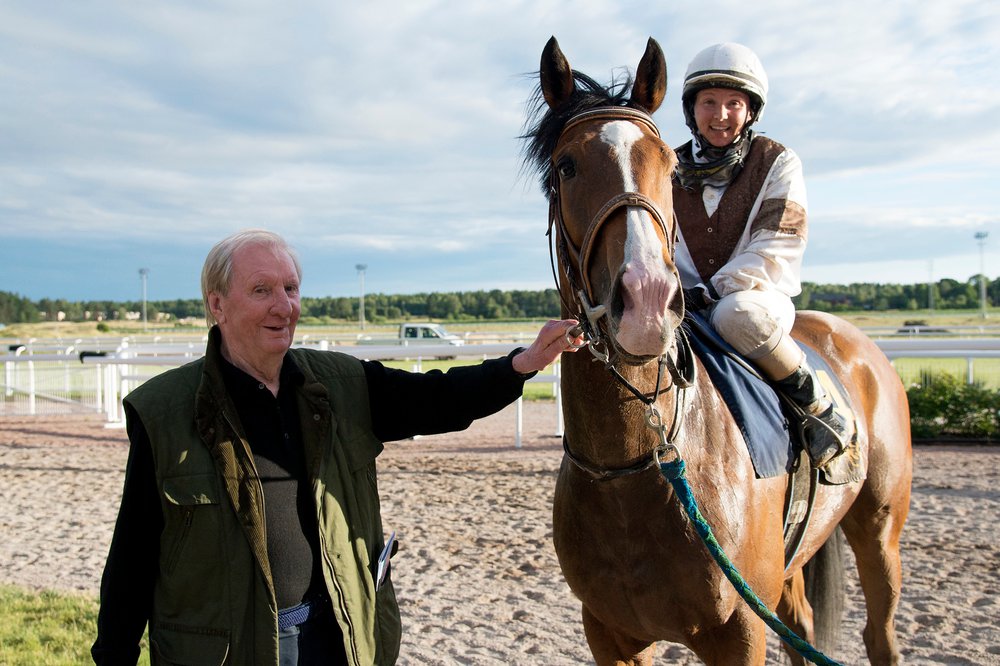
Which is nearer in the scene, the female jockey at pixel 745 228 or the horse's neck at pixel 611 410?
the horse's neck at pixel 611 410

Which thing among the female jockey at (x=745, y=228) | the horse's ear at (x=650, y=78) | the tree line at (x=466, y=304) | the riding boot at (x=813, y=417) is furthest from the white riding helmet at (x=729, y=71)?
the tree line at (x=466, y=304)

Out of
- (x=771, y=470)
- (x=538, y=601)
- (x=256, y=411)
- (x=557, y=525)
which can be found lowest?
(x=538, y=601)

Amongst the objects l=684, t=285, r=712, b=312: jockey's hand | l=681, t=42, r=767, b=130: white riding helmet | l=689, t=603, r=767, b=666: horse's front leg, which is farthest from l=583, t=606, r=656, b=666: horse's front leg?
l=681, t=42, r=767, b=130: white riding helmet

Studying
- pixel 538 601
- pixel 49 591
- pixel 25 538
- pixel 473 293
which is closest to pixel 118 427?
pixel 25 538

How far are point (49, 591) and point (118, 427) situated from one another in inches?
310

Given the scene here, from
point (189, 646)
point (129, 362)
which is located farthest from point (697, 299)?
point (129, 362)

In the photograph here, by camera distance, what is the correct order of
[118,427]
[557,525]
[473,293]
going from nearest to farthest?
[557,525]
[118,427]
[473,293]

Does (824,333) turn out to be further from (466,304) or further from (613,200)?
(466,304)

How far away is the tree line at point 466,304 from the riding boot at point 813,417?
2061 inches

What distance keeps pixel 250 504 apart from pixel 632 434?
109 centimetres

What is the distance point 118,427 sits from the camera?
39.4 feet

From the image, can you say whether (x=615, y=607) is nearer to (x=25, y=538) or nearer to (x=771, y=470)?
(x=771, y=470)

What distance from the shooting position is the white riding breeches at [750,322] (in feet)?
8.63

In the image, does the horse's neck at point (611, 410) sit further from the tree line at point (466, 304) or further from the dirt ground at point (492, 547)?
the tree line at point (466, 304)
